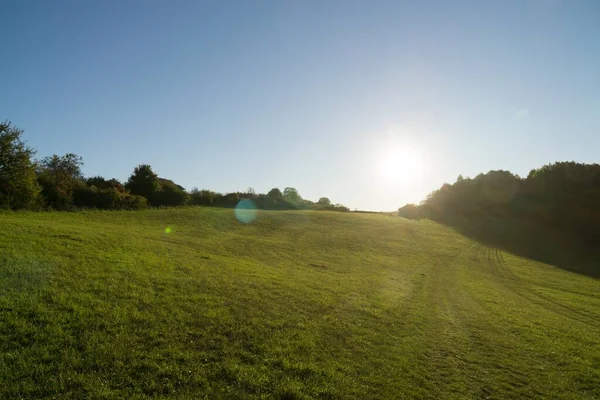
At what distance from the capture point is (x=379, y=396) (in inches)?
394

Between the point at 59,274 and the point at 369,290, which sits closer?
the point at 59,274

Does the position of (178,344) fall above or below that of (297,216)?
below

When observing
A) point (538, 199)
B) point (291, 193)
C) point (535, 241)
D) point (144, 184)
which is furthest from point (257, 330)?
point (291, 193)

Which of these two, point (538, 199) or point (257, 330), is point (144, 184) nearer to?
point (257, 330)

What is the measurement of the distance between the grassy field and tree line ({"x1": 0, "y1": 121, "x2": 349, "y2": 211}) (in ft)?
64.2

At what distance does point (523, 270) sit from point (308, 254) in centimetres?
2874

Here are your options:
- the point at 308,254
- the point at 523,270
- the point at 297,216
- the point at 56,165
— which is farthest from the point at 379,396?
the point at 56,165

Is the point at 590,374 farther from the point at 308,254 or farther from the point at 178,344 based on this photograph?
the point at 308,254

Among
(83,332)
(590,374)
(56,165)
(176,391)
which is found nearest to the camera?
(176,391)

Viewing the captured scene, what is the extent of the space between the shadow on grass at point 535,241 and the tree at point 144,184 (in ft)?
214

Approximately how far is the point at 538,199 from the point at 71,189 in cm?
9749

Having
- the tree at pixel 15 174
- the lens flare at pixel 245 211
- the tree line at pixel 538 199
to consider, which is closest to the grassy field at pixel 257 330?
the tree at pixel 15 174

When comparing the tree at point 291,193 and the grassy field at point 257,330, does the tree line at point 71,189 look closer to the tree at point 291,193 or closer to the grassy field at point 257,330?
the grassy field at point 257,330

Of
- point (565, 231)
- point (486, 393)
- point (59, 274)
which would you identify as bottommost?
point (486, 393)
